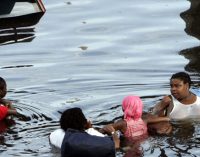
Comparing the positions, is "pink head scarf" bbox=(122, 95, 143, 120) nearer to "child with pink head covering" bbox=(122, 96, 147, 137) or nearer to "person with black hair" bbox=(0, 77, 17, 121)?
"child with pink head covering" bbox=(122, 96, 147, 137)

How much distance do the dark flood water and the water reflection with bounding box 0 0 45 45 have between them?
216mm

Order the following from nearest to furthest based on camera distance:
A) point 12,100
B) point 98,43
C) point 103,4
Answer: point 12,100 < point 98,43 < point 103,4

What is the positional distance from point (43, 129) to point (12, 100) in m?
1.75

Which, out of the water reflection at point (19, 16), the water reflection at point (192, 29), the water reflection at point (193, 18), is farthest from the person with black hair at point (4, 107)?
the water reflection at point (193, 18)

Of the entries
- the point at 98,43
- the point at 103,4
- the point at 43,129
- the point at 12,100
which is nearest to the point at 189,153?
the point at 43,129

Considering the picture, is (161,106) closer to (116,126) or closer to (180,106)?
(180,106)

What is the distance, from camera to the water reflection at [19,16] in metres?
19.0

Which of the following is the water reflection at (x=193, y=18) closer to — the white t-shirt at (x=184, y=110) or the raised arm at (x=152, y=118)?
the white t-shirt at (x=184, y=110)

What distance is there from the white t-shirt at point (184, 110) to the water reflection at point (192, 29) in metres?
3.02

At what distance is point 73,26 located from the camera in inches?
752

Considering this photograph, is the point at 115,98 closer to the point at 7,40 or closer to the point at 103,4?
the point at 7,40

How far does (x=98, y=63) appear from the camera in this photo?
1570 centimetres

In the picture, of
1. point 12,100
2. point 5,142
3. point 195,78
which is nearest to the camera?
point 5,142

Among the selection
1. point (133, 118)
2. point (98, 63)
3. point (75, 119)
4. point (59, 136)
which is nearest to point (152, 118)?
point (133, 118)
